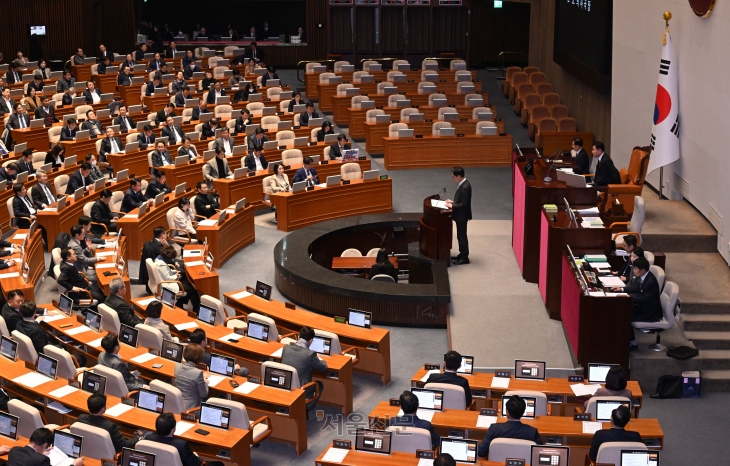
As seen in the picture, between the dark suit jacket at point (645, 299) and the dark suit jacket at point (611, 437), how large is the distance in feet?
8.94

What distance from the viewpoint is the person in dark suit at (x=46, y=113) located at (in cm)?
2009

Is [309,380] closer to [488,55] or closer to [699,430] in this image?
[699,430]

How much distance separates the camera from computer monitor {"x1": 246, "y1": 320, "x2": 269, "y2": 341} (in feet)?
35.9

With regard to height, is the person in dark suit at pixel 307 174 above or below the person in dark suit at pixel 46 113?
below

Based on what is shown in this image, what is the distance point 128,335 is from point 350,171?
787cm

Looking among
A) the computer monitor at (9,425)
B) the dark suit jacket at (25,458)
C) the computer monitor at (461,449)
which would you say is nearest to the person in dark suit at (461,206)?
the computer monitor at (461,449)

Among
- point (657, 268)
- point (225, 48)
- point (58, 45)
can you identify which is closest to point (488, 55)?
point (225, 48)

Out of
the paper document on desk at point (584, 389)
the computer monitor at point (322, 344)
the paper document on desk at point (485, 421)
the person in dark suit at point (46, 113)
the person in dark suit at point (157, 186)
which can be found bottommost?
the paper document on desk at point (485, 421)

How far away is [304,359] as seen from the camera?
32.8 ft

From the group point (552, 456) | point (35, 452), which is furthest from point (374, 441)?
point (35, 452)

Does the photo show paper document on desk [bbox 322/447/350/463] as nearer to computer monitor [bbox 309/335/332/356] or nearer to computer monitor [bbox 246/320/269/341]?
computer monitor [bbox 309/335/332/356]

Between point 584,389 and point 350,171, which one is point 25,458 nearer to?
point 584,389

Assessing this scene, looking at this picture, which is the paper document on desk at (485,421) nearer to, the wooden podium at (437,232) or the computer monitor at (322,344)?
the computer monitor at (322,344)

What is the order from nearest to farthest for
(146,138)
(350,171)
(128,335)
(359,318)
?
(128,335) < (359,318) < (350,171) < (146,138)
